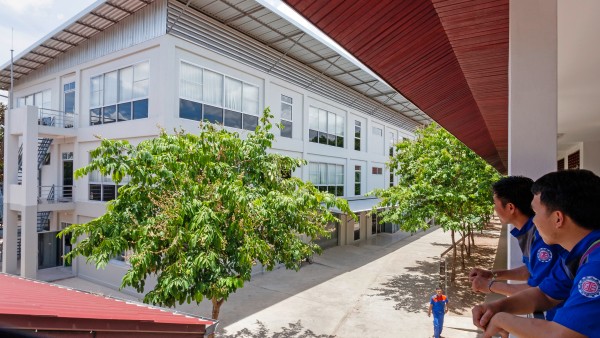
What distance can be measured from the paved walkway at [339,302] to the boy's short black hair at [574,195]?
848 centimetres

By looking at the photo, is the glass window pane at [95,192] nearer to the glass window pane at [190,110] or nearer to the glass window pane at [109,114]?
the glass window pane at [109,114]

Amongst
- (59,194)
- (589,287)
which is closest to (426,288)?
(589,287)

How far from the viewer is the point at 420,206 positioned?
12.5 m

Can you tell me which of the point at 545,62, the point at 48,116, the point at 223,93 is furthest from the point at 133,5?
the point at 545,62

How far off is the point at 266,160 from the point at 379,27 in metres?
4.84

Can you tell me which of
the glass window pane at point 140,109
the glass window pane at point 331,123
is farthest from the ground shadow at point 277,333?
the glass window pane at point 331,123

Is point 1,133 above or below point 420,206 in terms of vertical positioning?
above

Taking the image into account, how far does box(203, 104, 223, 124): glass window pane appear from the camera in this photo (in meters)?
12.7

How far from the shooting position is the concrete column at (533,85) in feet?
7.97

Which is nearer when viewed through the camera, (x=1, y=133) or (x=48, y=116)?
(x=48, y=116)

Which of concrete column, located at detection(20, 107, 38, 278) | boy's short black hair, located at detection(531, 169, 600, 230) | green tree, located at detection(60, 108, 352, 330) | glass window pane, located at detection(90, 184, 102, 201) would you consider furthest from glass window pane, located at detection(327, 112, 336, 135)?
boy's short black hair, located at detection(531, 169, 600, 230)

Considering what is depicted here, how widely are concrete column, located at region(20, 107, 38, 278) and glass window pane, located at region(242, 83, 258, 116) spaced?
816 cm

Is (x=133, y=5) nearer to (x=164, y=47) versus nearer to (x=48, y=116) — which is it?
(x=164, y=47)

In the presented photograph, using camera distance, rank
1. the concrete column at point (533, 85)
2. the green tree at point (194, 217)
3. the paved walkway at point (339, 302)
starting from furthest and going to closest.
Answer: the paved walkway at point (339, 302)
the green tree at point (194, 217)
the concrete column at point (533, 85)
